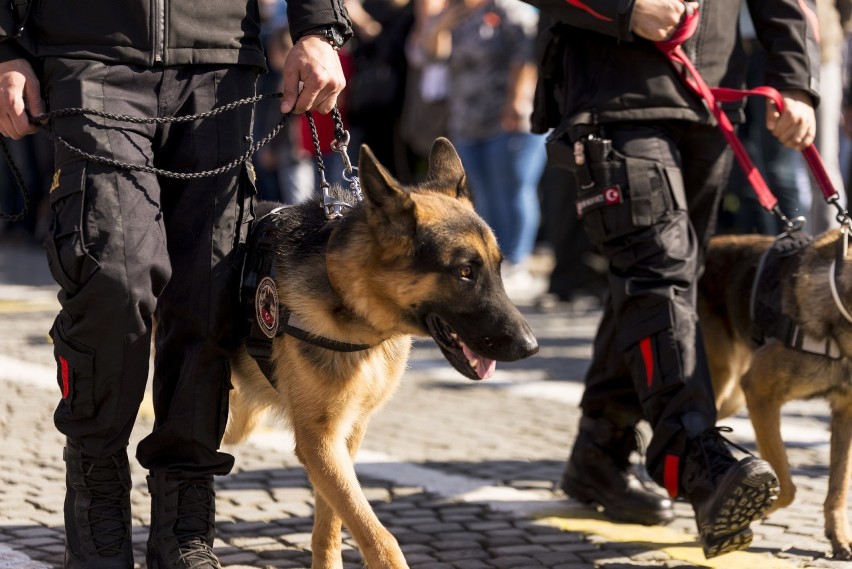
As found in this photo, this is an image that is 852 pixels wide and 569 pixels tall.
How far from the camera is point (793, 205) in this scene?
7.05 metres

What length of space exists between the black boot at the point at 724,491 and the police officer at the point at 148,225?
1425 millimetres

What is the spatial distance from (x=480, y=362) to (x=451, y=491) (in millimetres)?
1582

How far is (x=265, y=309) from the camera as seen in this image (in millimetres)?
3625

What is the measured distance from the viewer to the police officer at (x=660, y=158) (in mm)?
4051

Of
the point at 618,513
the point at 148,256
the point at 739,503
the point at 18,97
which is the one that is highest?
the point at 18,97

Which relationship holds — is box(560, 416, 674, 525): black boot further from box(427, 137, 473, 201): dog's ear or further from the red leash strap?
box(427, 137, 473, 201): dog's ear

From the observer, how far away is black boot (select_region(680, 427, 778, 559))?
3.68m

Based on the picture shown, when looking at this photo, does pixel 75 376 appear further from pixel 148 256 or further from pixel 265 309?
pixel 265 309

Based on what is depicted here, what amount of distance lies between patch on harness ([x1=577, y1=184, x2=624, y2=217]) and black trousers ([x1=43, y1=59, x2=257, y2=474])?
116 cm

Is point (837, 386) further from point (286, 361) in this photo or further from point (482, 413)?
point (482, 413)

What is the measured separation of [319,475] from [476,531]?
103 cm

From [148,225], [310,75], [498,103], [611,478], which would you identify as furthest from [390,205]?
[498,103]

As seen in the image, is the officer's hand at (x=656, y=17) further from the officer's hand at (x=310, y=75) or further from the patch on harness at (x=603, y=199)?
the officer's hand at (x=310, y=75)

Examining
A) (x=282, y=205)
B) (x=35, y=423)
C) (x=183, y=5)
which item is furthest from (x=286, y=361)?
(x=35, y=423)
